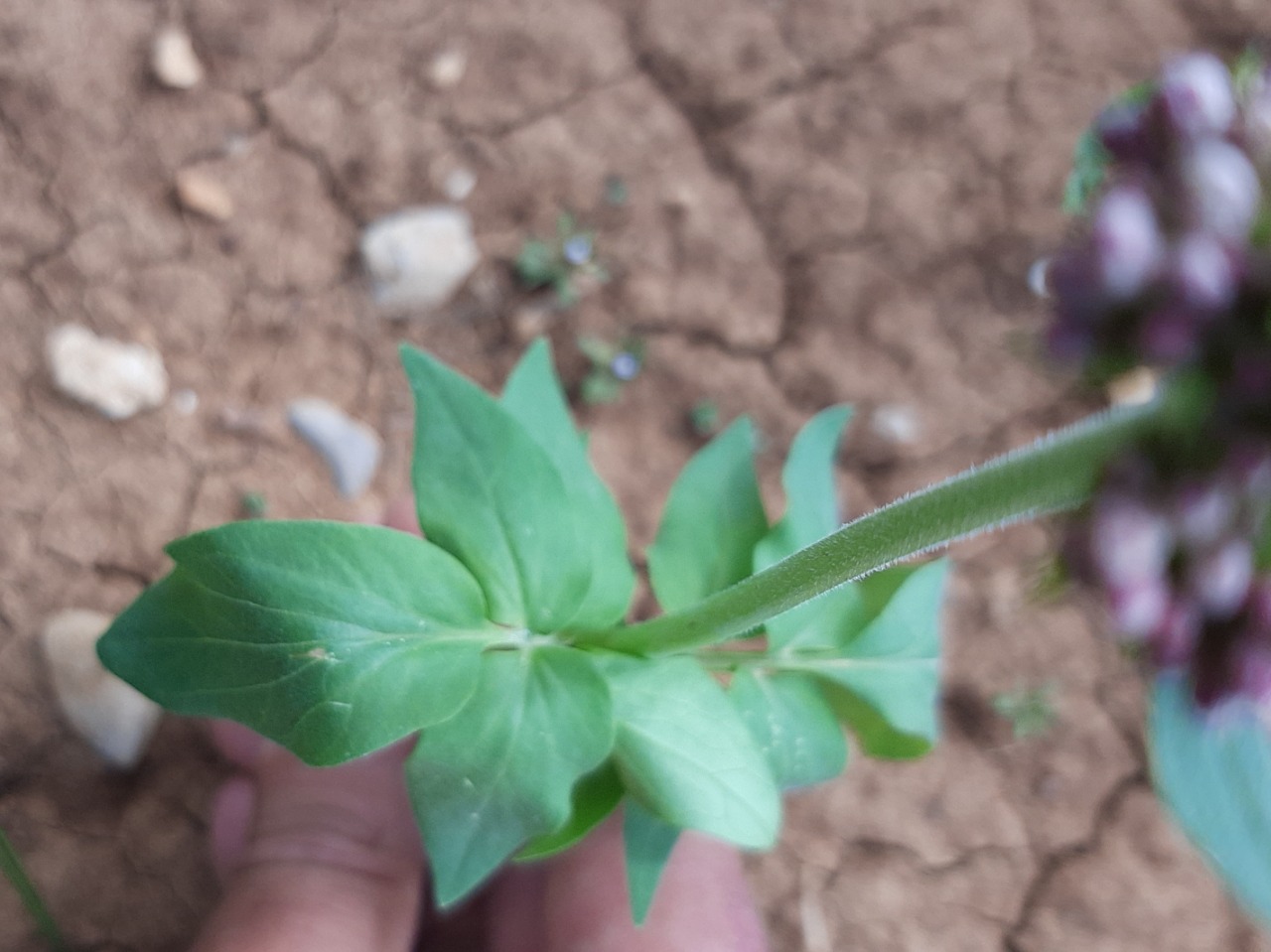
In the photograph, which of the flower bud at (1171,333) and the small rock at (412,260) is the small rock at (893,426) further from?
the flower bud at (1171,333)

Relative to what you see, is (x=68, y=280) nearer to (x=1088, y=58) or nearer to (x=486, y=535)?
(x=486, y=535)

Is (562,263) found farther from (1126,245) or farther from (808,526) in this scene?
(1126,245)

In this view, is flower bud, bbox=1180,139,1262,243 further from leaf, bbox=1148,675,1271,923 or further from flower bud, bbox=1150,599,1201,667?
leaf, bbox=1148,675,1271,923

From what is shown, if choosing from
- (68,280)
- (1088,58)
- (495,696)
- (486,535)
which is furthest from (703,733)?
(1088,58)

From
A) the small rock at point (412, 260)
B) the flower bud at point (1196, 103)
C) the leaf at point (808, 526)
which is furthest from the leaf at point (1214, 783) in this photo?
the small rock at point (412, 260)

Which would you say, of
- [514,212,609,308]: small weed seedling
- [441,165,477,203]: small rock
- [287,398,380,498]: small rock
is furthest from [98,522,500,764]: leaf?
[441,165,477,203]: small rock
